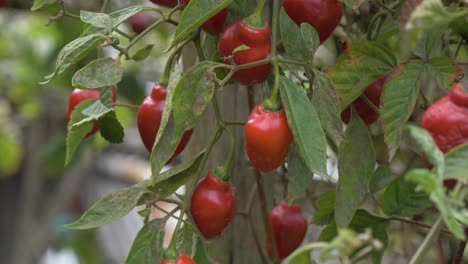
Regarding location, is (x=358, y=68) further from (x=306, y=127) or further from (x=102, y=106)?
(x=102, y=106)

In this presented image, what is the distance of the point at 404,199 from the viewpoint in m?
0.88

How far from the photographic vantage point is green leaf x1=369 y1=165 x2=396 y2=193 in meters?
0.93

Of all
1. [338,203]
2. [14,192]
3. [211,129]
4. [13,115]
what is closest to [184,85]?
[338,203]

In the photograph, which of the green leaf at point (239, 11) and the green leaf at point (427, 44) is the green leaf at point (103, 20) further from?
the green leaf at point (427, 44)

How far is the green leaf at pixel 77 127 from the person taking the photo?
3.04ft

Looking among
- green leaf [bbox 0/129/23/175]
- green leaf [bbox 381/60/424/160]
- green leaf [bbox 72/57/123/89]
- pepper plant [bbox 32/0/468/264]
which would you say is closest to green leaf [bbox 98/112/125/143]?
pepper plant [bbox 32/0/468/264]

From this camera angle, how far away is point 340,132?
2.48ft

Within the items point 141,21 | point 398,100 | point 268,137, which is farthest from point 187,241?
point 141,21

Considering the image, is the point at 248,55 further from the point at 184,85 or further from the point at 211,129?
the point at 211,129

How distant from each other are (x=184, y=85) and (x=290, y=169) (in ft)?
0.44

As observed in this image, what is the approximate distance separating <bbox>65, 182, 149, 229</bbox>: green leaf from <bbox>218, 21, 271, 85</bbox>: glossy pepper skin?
0.16 meters

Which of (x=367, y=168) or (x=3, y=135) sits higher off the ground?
(x=367, y=168)

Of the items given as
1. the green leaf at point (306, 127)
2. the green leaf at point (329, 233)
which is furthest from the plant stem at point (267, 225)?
the green leaf at point (306, 127)

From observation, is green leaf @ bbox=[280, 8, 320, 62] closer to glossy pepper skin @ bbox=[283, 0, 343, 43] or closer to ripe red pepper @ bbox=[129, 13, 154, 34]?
glossy pepper skin @ bbox=[283, 0, 343, 43]
